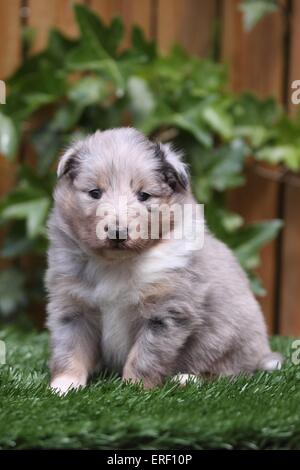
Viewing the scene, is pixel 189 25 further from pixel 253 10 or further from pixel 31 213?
pixel 31 213

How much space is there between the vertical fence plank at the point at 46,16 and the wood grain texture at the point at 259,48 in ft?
3.51

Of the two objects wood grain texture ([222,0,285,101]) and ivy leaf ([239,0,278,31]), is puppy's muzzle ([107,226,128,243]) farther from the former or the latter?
wood grain texture ([222,0,285,101])

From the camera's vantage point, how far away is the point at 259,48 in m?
5.56

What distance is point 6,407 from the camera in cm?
263

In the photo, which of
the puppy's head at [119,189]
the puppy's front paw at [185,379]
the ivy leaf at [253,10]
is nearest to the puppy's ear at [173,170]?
the puppy's head at [119,189]

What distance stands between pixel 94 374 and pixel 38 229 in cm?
183

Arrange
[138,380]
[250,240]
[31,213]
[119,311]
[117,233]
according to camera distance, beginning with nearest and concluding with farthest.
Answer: [117,233] → [138,380] → [119,311] → [31,213] → [250,240]

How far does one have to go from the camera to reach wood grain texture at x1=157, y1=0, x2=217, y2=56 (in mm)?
5551

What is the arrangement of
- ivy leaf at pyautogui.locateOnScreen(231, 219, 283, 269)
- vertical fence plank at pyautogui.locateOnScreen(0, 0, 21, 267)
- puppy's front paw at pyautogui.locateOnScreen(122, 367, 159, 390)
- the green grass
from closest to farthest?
1. the green grass
2. puppy's front paw at pyautogui.locateOnScreen(122, 367, 159, 390)
3. ivy leaf at pyautogui.locateOnScreen(231, 219, 283, 269)
4. vertical fence plank at pyautogui.locateOnScreen(0, 0, 21, 267)

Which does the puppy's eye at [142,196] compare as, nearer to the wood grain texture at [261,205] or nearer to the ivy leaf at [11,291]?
the ivy leaf at [11,291]

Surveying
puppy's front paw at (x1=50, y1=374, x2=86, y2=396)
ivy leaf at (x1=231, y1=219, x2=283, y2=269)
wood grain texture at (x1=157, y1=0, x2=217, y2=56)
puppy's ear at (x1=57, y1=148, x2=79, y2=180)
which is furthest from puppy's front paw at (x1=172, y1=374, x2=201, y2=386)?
wood grain texture at (x1=157, y1=0, x2=217, y2=56)

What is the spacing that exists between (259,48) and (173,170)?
271 cm

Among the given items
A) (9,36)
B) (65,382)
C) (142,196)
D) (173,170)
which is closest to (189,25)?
(9,36)
